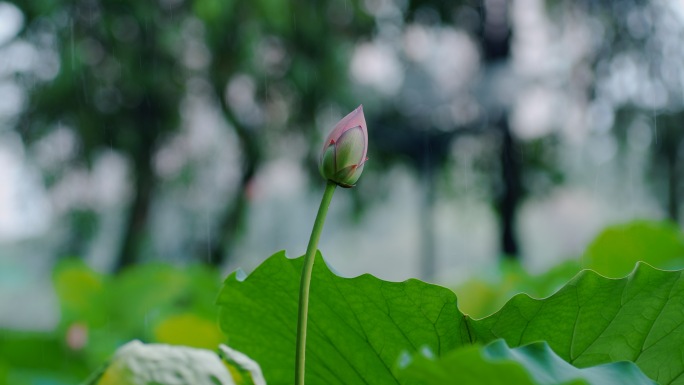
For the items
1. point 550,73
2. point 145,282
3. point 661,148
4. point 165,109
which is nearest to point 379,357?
point 145,282

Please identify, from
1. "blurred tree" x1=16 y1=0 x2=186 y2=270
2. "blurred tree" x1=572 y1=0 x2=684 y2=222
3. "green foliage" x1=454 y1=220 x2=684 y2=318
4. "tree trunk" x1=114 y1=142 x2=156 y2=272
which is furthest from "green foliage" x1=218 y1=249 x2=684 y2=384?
"blurred tree" x1=572 y1=0 x2=684 y2=222

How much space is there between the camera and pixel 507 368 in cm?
16

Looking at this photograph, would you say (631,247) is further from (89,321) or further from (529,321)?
(89,321)

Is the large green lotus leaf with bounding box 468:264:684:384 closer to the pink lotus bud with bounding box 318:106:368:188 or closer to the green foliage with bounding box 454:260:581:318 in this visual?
the pink lotus bud with bounding box 318:106:368:188

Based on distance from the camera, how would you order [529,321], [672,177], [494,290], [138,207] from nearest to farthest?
[529,321] → [494,290] → [138,207] → [672,177]

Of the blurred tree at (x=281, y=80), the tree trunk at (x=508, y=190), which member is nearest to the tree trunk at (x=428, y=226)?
the tree trunk at (x=508, y=190)

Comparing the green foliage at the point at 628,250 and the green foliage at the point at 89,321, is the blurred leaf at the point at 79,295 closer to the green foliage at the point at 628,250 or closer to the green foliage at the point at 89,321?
the green foliage at the point at 89,321

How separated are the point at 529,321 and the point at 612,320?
3 centimetres

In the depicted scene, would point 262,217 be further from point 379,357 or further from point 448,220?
point 379,357

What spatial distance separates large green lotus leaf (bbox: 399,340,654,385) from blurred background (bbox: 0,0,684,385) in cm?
315

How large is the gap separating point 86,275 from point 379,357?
91cm

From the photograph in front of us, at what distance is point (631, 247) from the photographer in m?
0.73

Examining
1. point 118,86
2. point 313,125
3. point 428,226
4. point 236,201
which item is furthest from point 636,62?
point 118,86

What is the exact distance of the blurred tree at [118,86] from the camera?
402cm
